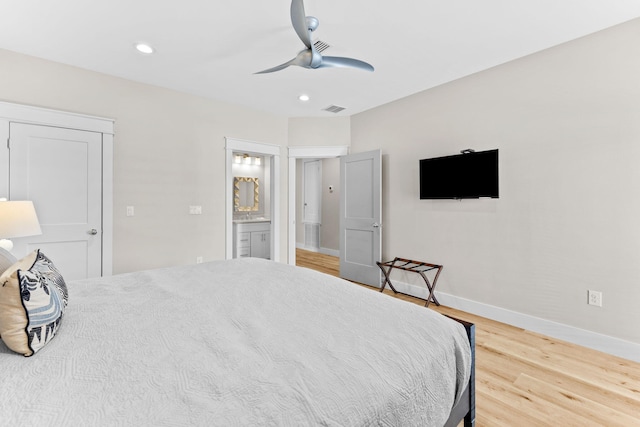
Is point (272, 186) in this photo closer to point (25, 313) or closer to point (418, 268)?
point (418, 268)

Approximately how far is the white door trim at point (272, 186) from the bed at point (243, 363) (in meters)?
2.60

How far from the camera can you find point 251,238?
5.58m

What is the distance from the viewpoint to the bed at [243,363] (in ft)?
2.48

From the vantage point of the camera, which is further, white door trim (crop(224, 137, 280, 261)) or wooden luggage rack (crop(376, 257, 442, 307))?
white door trim (crop(224, 137, 280, 261))

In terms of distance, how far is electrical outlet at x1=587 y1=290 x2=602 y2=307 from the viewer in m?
2.52

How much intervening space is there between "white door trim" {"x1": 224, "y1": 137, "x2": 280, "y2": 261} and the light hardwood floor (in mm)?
3109

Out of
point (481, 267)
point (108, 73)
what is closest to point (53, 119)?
A: point (108, 73)

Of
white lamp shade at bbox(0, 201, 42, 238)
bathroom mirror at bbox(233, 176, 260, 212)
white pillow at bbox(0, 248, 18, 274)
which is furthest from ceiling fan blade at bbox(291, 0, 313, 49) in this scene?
bathroom mirror at bbox(233, 176, 260, 212)

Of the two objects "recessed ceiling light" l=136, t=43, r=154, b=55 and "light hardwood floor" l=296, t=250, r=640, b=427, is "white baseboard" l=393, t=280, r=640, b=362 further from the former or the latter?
"recessed ceiling light" l=136, t=43, r=154, b=55

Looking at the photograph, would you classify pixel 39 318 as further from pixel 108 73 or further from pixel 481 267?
pixel 481 267

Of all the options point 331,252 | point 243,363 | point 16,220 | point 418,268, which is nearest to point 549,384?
point 418,268

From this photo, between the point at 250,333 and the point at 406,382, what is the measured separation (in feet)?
1.96

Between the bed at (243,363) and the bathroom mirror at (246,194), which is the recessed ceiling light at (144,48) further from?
the bathroom mirror at (246,194)

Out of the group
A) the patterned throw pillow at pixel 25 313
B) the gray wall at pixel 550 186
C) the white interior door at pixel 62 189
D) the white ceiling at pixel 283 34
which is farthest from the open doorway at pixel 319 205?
the patterned throw pillow at pixel 25 313
